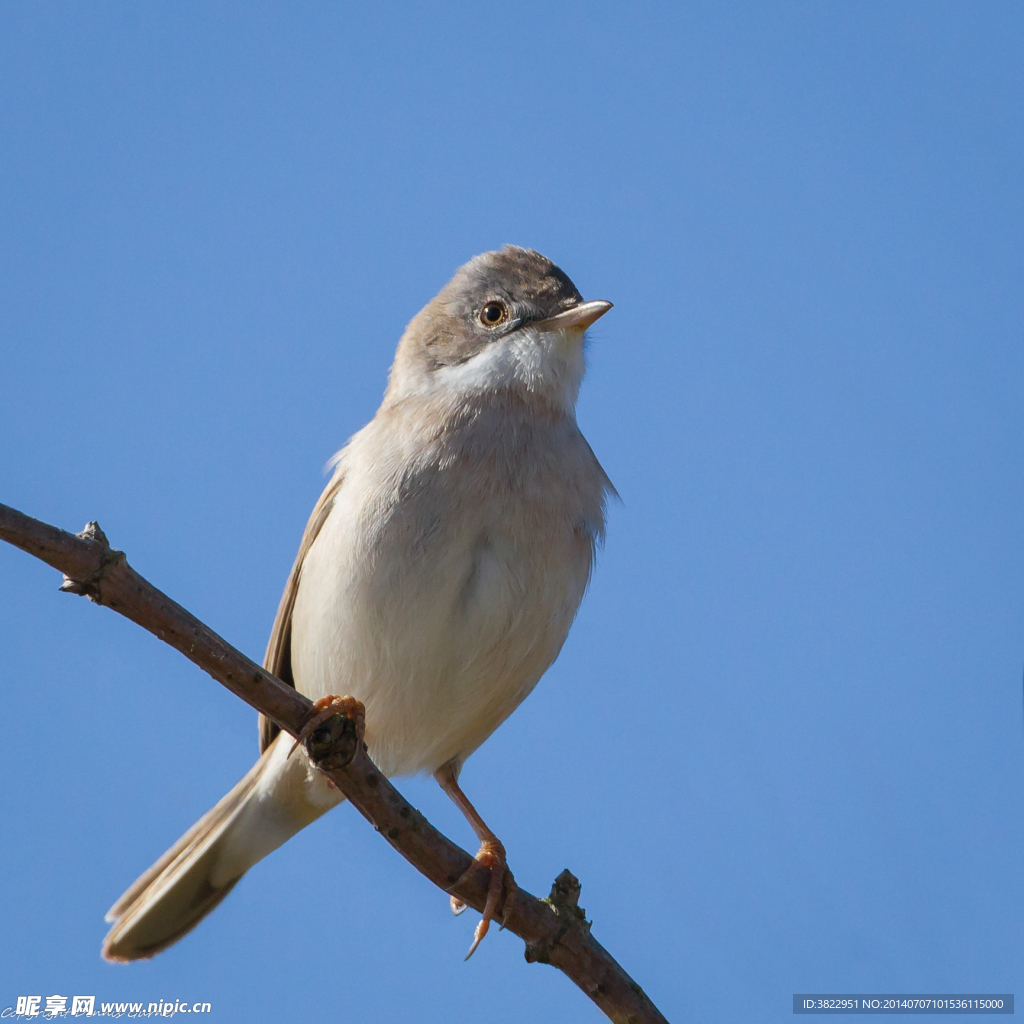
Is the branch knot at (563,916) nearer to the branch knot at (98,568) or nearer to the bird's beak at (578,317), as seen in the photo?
the branch knot at (98,568)

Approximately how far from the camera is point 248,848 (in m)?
5.54

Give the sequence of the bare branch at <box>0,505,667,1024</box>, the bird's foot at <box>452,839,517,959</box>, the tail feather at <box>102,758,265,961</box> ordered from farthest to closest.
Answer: the tail feather at <box>102,758,265,961</box> → the bird's foot at <box>452,839,517,959</box> → the bare branch at <box>0,505,667,1024</box>

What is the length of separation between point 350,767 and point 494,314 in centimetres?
266

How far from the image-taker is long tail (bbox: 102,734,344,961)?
5.40m

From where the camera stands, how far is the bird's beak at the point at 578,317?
17.7 ft

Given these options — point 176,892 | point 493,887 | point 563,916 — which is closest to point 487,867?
point 493,887

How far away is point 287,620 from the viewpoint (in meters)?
5.62

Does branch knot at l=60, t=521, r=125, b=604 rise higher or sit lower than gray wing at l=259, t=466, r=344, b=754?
lower

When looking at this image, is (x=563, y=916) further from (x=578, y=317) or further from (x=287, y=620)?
(x=578, y=317)

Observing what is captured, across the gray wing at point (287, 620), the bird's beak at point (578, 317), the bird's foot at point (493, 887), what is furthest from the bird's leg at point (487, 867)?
the bird's beak at point (578, 317)

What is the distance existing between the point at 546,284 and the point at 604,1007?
3420 millimetres

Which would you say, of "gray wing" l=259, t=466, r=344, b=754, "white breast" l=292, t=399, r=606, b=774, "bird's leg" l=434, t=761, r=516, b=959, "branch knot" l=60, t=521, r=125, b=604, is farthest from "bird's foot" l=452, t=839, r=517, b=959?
"branch knot" l=60, t=521, r=125, b=604

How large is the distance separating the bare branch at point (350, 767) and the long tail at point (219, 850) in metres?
1.23

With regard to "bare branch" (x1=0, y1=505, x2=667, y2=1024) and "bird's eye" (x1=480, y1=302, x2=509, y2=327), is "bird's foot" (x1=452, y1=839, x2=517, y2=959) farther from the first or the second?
"bird's eye" (x1=480, y1=302, x2=509, y2=327)
